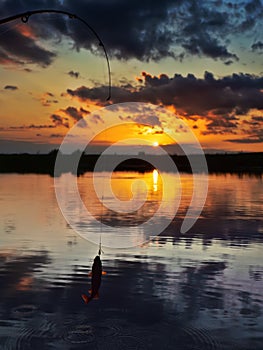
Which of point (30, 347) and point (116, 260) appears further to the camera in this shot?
point (116, 260)

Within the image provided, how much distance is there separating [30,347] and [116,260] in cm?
874

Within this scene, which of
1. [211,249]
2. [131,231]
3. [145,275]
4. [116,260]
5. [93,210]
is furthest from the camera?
[93,210]

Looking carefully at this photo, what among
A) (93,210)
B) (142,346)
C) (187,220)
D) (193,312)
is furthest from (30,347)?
(93,210)

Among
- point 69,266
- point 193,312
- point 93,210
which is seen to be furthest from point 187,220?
point 193,312

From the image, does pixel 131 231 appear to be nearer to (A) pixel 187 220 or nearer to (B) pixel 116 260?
(A) pixel 187 220

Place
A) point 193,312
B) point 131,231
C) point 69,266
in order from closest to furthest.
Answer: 1. point 193,312
2. point 69,266
3. point 131,231

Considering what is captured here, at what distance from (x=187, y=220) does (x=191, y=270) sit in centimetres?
1317

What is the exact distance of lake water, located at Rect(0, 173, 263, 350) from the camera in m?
11.1

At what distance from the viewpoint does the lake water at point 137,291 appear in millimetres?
11070

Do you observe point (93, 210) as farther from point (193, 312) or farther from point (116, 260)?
point (193, 312)

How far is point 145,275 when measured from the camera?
16578mm

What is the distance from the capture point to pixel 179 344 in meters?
10.7

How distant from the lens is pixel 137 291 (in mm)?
14688

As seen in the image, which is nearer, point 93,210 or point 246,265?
point 246,265
